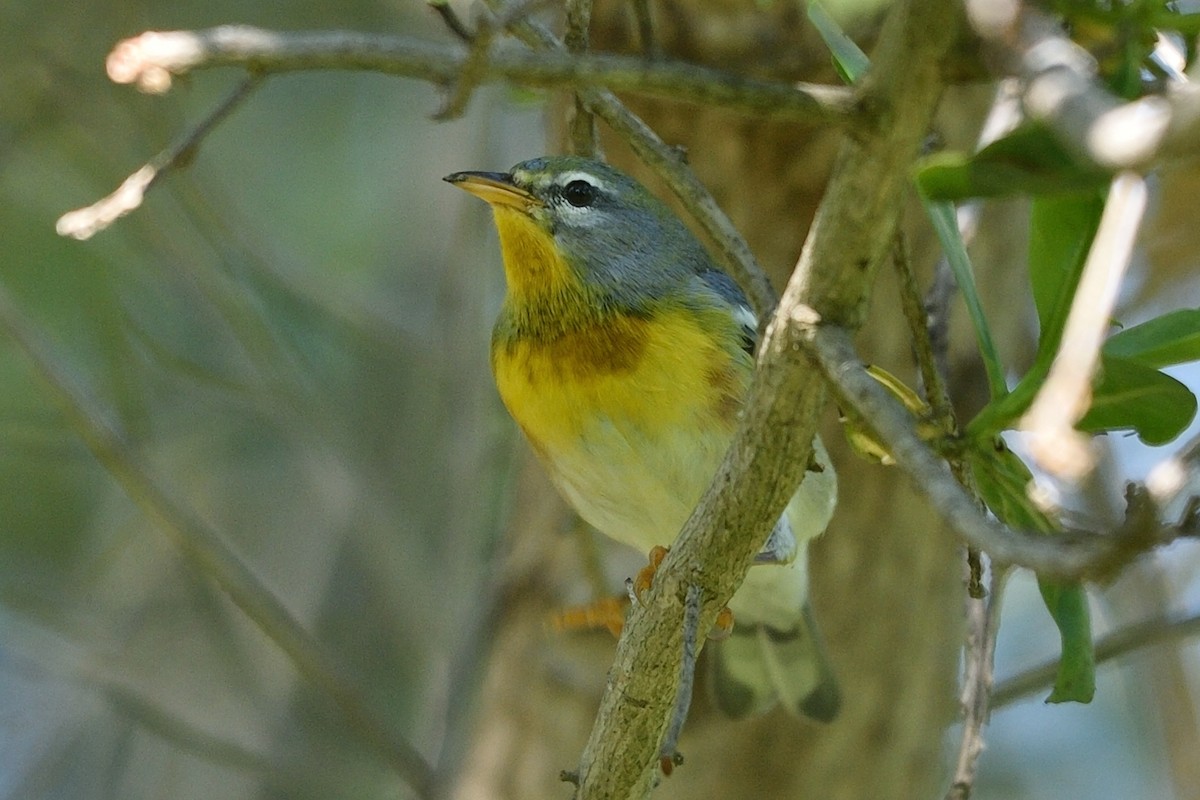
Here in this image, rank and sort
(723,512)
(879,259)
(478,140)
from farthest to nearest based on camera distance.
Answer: (478,140) < (723,512) < (879,259)

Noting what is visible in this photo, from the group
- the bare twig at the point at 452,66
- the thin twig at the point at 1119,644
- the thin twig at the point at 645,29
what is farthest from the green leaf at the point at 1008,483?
the thin twig at the point at 1119,644

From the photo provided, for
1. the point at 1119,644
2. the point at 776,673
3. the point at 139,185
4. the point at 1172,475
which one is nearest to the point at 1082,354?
the point at 1172,475

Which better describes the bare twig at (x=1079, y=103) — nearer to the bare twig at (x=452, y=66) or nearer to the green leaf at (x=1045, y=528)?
the bare twig at (x=452, y=66)

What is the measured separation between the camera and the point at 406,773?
4.38 metres

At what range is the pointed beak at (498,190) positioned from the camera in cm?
368

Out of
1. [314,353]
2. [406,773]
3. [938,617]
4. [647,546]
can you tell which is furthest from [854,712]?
[314,353]

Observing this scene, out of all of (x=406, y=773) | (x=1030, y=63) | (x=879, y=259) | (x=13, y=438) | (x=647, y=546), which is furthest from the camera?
(x=13, y=438)

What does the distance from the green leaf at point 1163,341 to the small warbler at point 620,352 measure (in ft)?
5.14

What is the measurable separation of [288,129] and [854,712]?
519 centimetres

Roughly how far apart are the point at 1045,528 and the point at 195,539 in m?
2.94

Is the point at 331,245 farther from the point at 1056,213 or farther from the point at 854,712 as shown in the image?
the point at 1056,213

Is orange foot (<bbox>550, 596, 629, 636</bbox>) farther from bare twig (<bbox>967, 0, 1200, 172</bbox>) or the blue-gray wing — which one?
bare twig (<bbox>967, 0, 1200, 172</bbox>)

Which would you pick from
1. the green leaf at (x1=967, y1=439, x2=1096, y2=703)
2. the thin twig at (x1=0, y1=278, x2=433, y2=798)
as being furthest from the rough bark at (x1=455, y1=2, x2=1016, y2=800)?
the green leaf at (x1=967, y1=439, x2=1096, y2=703)

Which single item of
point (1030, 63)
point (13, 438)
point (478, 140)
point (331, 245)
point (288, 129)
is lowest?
point (1030, 63)
